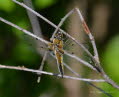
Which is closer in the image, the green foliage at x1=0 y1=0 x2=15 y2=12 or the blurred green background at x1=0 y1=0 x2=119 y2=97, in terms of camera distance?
the green foliage at x1=0 y1=0 x2=15 y2=12

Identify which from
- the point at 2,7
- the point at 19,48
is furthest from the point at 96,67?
the point at 19,48

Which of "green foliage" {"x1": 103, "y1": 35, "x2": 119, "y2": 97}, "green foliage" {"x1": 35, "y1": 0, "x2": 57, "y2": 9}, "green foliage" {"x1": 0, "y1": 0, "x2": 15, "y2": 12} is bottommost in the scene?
"green foliage" {"x1": 103, "y1": 35, "x2": 119, "y2": 97}

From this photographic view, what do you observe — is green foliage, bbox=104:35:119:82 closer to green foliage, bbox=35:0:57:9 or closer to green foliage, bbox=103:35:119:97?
green foliage, bbox=103:35:119:97

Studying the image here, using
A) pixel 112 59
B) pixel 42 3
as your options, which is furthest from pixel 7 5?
pixel 112 59

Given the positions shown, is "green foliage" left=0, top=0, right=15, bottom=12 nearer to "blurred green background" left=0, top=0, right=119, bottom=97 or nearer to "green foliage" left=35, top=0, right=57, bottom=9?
"blurred green background" left=0, top=0, right=119, bottom=97

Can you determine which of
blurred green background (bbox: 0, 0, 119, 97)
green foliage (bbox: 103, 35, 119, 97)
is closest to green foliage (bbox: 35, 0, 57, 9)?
blurred green background (bbox: 0, 0, 119, 97)

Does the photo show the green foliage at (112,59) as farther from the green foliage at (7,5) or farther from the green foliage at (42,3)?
the green foliage at (7,5)

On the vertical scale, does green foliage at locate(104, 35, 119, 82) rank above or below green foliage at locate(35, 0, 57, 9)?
below

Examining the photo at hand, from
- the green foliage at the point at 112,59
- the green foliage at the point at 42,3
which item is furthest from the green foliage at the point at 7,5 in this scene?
the green foliage at the point at 112,59

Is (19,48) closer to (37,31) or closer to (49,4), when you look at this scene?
(49,4)

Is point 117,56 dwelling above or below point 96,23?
below

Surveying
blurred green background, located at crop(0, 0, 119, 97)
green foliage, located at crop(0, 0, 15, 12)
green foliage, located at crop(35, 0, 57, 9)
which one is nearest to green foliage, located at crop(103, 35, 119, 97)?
blurred green background, located at crop(0, 0, 119, 97)
